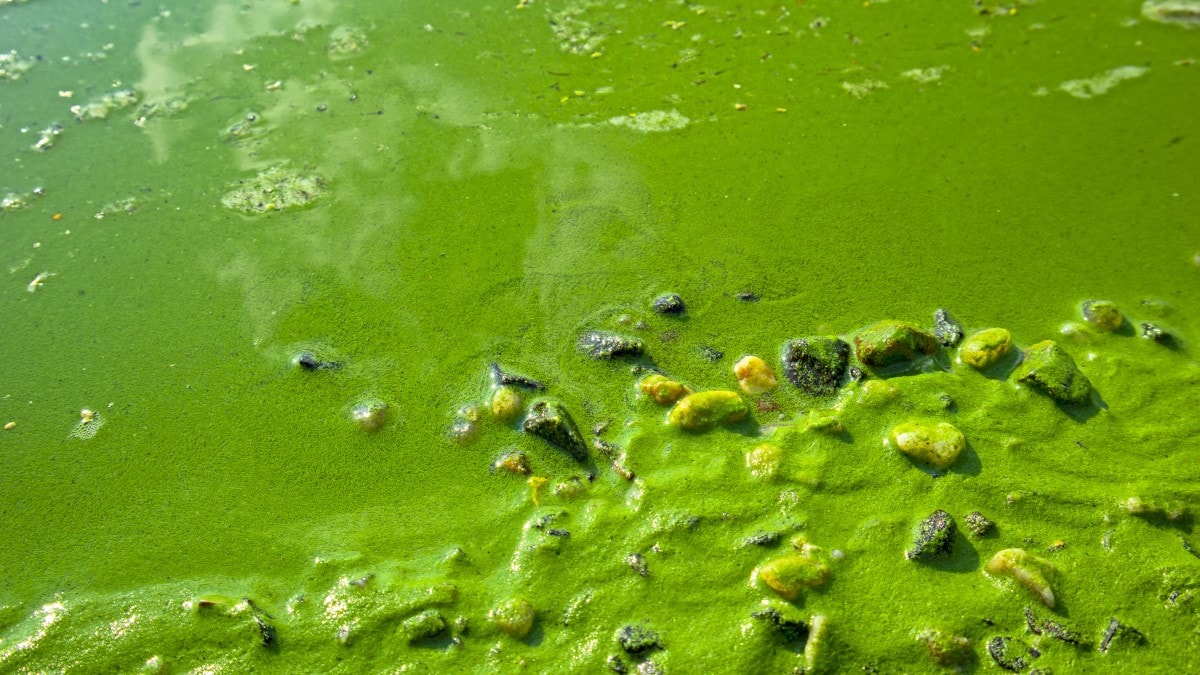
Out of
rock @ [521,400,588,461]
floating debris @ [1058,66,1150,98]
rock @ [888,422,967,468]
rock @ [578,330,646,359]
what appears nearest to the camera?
rock @ [888,422,967,468]

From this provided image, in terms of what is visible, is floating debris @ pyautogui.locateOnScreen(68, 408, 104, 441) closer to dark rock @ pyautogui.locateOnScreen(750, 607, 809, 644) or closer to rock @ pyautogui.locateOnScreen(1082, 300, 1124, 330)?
dark rock @ pyautogui.locateOnScreen(750, 607, 809, 644)

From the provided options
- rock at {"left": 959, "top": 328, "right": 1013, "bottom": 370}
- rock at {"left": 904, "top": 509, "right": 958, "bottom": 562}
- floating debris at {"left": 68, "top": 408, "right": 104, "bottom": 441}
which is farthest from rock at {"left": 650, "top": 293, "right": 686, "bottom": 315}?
floating debris at {"left": 68, "top": 408, "right": 104, "bottom": 441}

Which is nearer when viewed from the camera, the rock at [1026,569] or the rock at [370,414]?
the rock at [1026,569]

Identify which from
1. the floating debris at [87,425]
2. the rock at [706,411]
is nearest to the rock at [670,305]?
the rock at [706,411]

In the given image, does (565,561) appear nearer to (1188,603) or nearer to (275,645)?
(275,645)

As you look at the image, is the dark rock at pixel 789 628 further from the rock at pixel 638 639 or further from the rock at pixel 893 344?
the rock at pixel 893 344

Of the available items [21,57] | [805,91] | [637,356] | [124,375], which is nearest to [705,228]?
[637,356]
